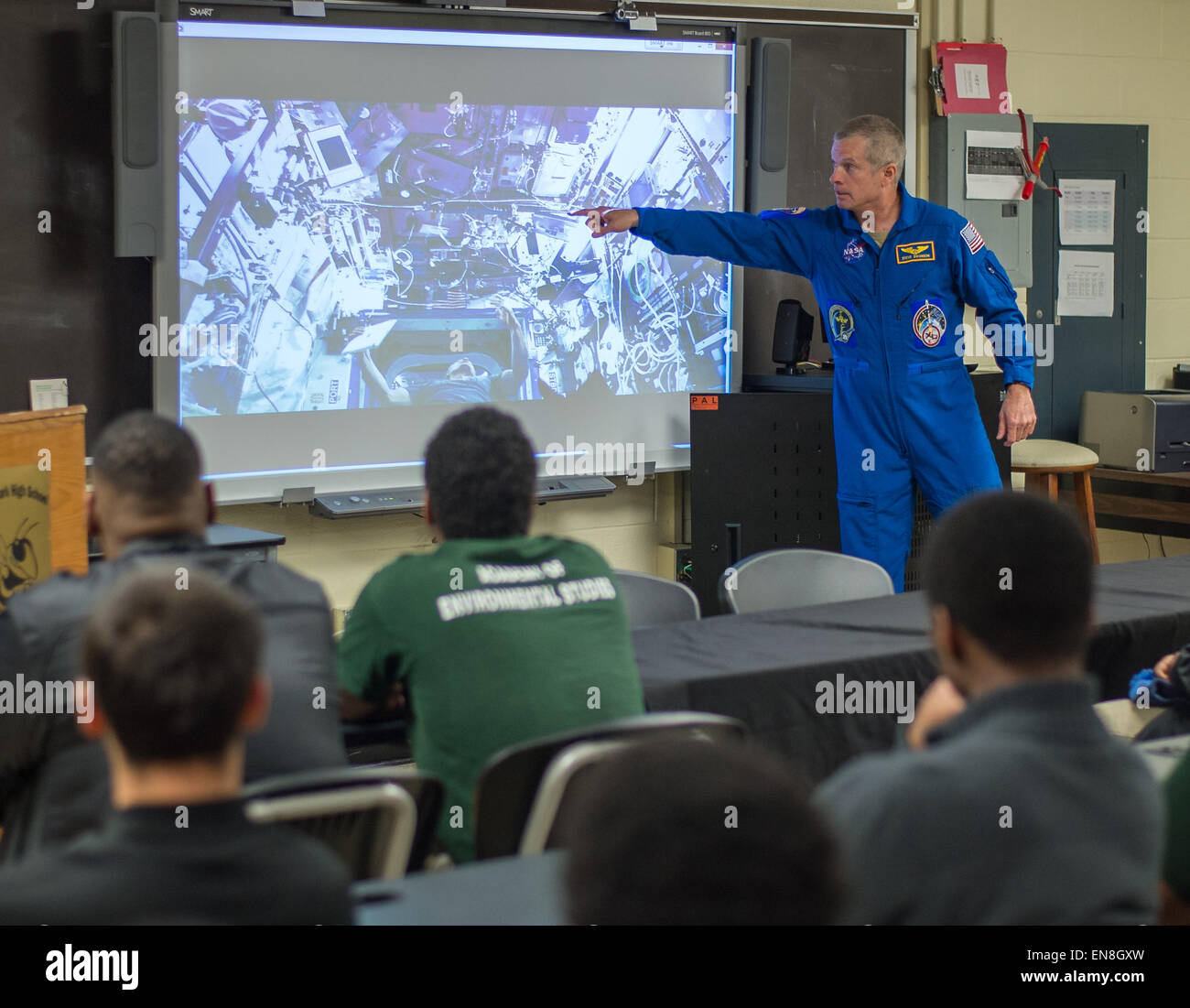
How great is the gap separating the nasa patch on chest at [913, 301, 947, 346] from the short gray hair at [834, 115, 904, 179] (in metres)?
0.42

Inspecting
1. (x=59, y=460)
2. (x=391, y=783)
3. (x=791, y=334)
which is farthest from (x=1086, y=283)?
(x=391, y=783)

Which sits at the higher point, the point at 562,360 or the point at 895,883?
the point at 562,360

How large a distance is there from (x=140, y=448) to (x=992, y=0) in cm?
425

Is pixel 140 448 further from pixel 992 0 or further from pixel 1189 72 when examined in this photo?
pixel 1189 72

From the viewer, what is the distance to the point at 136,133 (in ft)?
11.3

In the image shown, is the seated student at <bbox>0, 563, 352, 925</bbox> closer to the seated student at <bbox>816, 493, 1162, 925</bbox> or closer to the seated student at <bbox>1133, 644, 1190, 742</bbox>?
the seated student at <bbox>816, 493, 1162, 925</bbox>

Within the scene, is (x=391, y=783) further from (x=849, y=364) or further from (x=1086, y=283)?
(x=1086, y=283)

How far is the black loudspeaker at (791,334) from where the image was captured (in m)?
4.38

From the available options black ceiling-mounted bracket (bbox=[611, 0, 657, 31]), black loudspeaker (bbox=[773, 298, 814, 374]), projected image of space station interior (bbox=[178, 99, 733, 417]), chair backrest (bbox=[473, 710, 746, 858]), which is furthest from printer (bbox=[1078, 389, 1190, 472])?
chair backrest (bbox=[473, 710, 746, 858])

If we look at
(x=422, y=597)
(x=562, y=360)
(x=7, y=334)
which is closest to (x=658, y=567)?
(x=562, y=360)

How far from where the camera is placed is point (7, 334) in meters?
3.49

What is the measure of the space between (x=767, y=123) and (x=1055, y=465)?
1511mm

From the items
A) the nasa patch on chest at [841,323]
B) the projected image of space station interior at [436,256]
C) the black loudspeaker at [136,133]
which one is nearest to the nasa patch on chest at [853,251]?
the nasa patch on chest at [841,323]

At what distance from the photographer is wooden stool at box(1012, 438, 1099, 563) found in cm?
454
